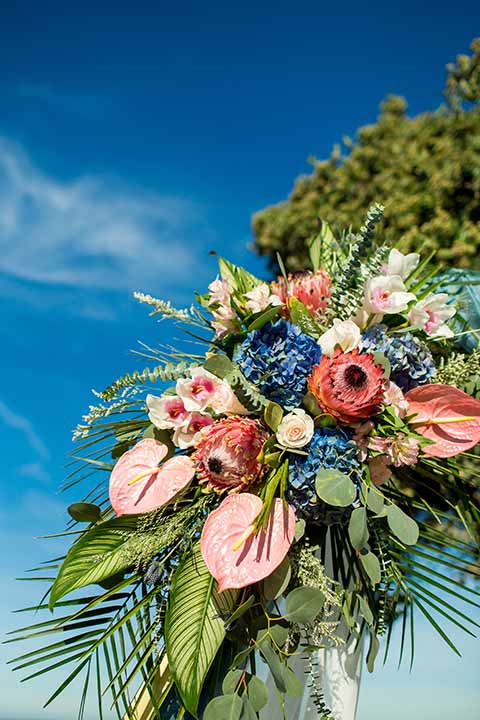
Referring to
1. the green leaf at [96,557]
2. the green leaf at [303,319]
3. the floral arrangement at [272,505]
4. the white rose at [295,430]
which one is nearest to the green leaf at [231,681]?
the floral arrangement at [272,505]

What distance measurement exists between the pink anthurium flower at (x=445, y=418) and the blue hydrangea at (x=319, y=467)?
0.14 metres

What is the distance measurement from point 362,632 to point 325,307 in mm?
627

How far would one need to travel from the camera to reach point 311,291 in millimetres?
1332

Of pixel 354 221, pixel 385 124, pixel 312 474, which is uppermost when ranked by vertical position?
pixel 385 124

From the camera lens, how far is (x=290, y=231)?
5.04 meters

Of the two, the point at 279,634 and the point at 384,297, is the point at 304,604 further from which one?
the point at 384,297

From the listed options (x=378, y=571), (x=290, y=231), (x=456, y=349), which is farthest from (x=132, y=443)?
(x=290, y=231)

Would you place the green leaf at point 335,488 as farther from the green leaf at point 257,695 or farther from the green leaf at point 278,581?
the green leaf at point 257,695

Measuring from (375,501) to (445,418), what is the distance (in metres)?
0.22

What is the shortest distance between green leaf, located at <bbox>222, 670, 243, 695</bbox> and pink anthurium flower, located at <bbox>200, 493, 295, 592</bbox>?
5.3 inches

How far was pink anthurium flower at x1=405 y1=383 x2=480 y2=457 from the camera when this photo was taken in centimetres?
113

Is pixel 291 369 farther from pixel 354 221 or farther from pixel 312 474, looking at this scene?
pixel 354 221

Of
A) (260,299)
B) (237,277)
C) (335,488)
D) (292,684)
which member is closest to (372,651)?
(292,684)

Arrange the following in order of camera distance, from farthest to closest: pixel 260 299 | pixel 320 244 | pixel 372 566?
pixel 320 244
pixel 260 299
pixel 372 566
